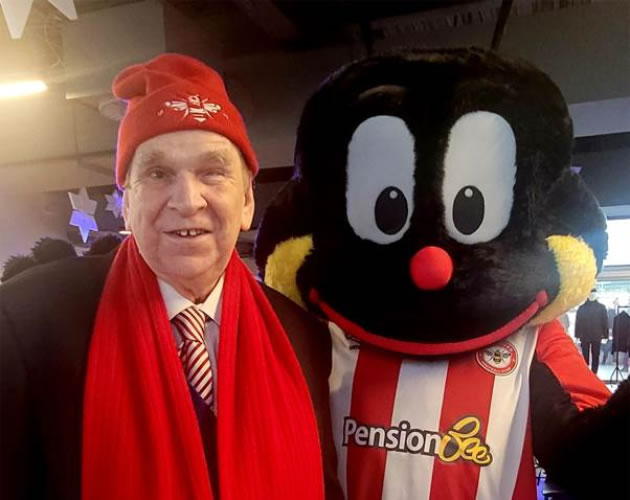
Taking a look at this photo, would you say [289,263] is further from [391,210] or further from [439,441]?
[439,441]

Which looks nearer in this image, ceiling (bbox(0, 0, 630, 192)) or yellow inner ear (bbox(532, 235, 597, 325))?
yellow inner ear (bbox(532, 235, 597, 325))

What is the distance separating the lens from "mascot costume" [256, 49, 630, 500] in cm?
98

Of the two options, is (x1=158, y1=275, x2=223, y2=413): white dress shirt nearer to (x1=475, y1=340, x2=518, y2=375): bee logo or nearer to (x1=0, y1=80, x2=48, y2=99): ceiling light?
(x1=475, y1=340, x2=518, y2=375): bee logo

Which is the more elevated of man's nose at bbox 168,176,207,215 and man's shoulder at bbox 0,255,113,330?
man's nose at bbox 168,176,207,215

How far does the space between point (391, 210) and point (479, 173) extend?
158mm

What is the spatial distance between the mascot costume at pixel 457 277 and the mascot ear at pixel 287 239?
7 cm

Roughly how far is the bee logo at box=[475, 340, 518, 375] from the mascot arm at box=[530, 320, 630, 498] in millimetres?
40

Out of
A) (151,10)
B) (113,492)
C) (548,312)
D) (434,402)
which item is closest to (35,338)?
(113,492)

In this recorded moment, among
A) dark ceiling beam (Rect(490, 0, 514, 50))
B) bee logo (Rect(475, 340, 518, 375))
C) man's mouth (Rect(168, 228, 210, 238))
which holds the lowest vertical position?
bee logo (Rect(475, 340, 518, 375))

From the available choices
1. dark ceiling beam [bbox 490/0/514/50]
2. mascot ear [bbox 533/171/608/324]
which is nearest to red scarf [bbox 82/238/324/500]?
mascot ear [bbox 533/171/608/324]

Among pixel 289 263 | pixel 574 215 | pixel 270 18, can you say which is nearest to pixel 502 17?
pixel 270 18

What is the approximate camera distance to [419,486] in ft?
3.25

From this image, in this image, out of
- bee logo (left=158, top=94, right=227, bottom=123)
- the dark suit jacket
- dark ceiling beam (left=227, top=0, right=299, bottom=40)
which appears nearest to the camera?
the dark suit jacket

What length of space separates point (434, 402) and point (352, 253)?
0.94ft
